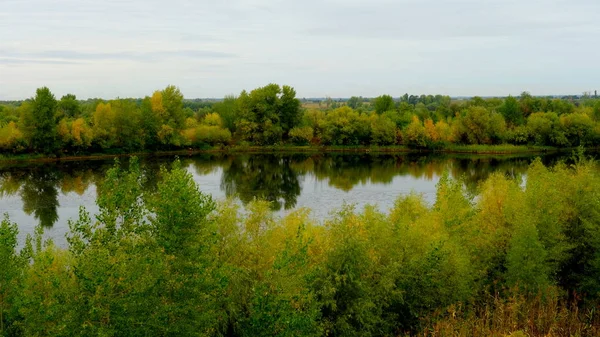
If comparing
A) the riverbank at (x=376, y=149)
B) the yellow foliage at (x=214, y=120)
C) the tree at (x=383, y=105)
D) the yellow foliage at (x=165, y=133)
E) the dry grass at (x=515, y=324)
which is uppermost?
the tree at (x=383, y=105)

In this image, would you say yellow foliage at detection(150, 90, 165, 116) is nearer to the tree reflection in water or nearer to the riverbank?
the riverbank

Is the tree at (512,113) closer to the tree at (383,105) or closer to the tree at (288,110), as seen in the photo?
the tree at (383,105)

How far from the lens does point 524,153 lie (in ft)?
281

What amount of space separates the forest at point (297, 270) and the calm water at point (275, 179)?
10475mm

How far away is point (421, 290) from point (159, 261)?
10928 mm

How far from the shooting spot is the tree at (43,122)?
6962 cm

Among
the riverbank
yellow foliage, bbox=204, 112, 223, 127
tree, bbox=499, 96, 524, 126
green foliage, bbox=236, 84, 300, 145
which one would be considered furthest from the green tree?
tree, bbox=499, 96, 524, 126

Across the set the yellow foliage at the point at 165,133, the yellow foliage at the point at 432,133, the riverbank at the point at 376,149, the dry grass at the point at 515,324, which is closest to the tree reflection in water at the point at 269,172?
the riverbank at the point at 376,149

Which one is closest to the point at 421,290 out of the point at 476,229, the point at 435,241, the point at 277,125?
the point at 435,241

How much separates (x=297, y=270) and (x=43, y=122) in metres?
61.9

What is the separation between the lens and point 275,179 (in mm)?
60625

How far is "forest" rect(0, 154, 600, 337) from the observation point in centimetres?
1515

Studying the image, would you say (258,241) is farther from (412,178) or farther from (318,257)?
(412,178)

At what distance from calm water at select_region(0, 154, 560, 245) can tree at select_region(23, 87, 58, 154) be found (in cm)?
398
